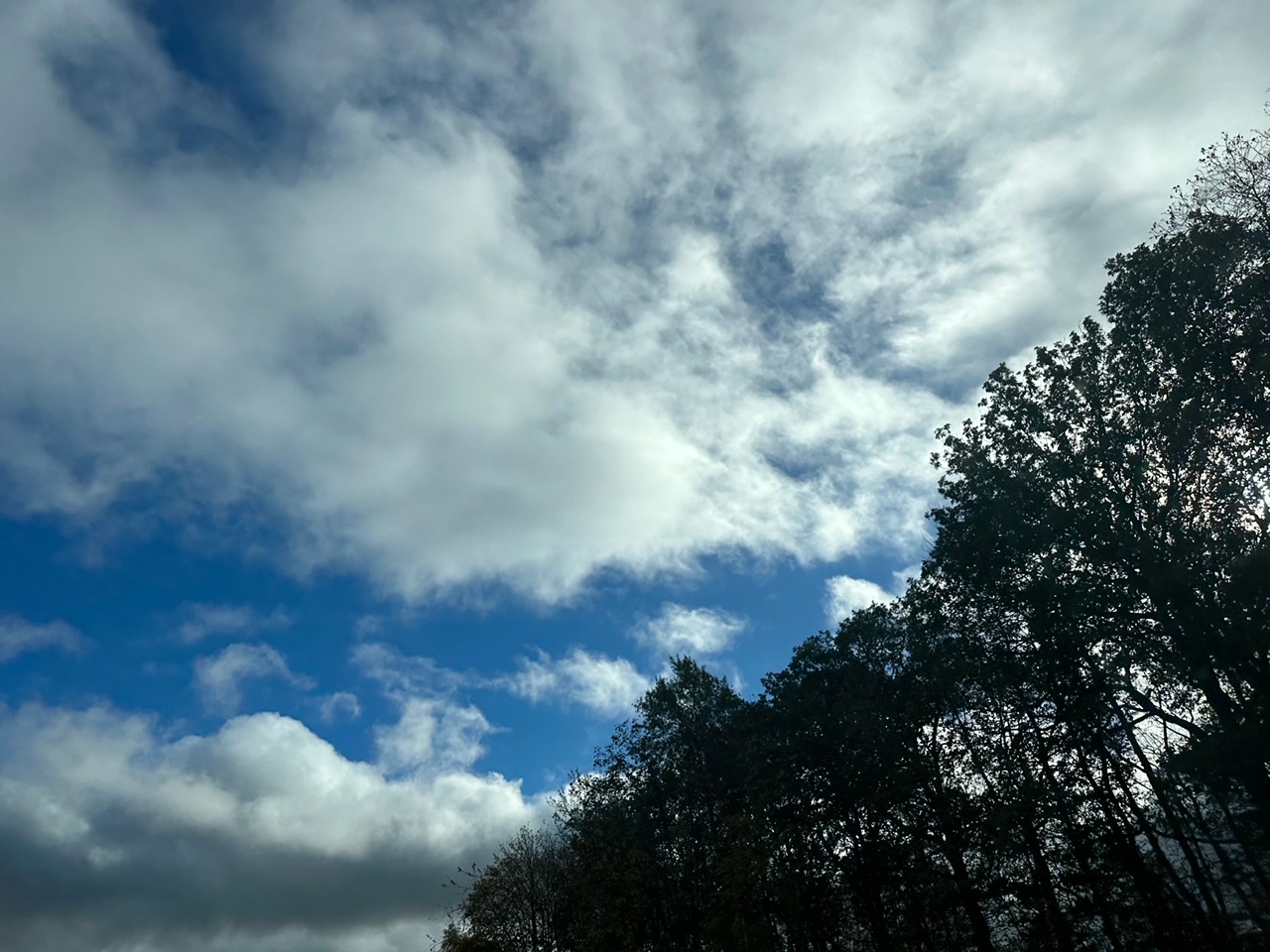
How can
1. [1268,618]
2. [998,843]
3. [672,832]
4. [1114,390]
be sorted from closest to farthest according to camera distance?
[1268,618] → [1114,390] → [998,843] → [672,832]

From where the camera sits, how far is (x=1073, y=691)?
1041 inches

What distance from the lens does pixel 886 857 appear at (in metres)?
37.2

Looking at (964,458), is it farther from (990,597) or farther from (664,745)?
(664,745)

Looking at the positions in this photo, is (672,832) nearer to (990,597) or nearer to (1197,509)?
(990,597)

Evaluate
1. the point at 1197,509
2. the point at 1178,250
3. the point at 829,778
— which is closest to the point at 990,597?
the point at 1197,509

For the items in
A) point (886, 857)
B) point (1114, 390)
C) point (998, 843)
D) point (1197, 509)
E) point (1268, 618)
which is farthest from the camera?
point (886, 857)

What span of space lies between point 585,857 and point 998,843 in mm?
28738

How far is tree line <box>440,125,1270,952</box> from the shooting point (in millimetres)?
22328

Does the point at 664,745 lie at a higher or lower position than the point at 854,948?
higher

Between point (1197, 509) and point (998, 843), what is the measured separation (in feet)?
41.6

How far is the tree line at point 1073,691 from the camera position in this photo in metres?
22.3

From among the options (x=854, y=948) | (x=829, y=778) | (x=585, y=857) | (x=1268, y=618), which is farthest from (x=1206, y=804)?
(x=585, y=857)

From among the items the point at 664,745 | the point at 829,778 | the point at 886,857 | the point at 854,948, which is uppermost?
the point at 664,745

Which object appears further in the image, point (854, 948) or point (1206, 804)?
point (854, 948)
